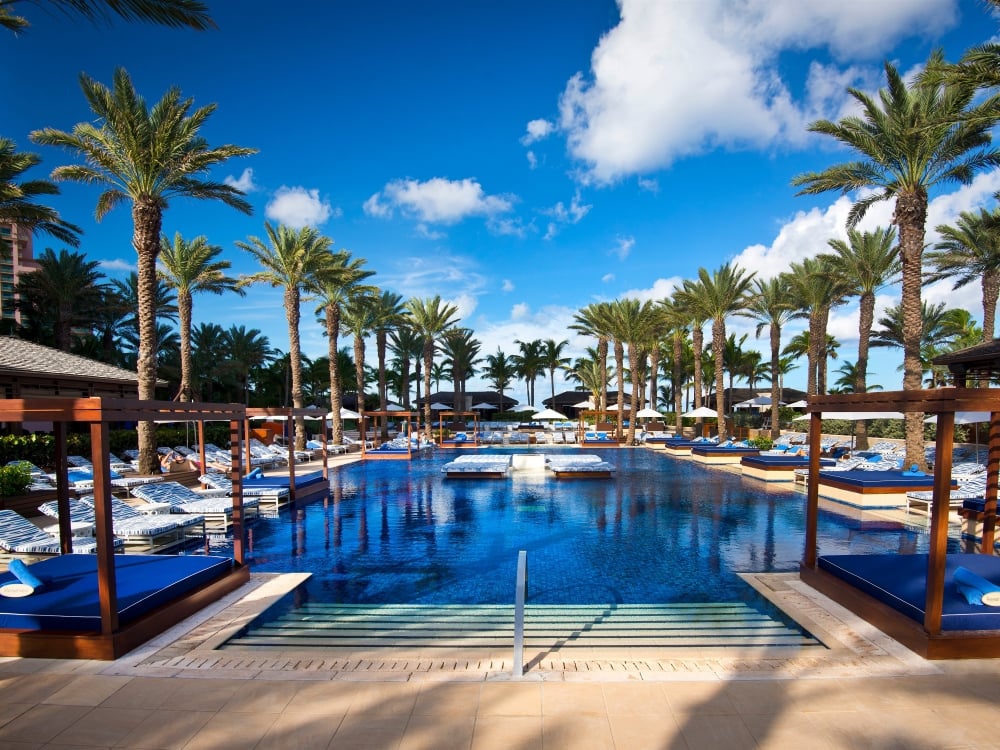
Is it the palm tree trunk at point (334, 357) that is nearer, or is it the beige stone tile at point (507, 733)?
the beige stone tile at point (507, 733)

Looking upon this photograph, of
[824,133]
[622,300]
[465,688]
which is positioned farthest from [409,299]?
[465,688]

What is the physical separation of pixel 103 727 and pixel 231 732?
1.05 metres

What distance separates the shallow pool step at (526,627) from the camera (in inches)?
225

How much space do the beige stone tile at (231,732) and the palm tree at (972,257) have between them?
25940mm

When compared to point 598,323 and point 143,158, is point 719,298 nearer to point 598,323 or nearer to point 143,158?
point 598,323

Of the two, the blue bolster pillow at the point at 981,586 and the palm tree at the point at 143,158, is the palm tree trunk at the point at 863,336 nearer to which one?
the blue bolster pillow at the point at 981,586

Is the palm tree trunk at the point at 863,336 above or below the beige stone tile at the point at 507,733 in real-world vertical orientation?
above

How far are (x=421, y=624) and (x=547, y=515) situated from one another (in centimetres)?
665

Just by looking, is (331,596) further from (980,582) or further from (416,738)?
(980,582)

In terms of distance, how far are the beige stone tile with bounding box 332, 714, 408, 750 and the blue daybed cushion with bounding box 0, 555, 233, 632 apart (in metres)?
2.99

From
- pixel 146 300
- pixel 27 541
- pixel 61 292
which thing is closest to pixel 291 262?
pixel 146 300

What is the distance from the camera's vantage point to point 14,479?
1179 cm

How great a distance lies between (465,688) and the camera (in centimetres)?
461

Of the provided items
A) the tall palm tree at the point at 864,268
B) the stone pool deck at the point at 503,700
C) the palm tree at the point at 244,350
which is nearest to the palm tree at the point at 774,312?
the tall palm tree at the point at 864,268
